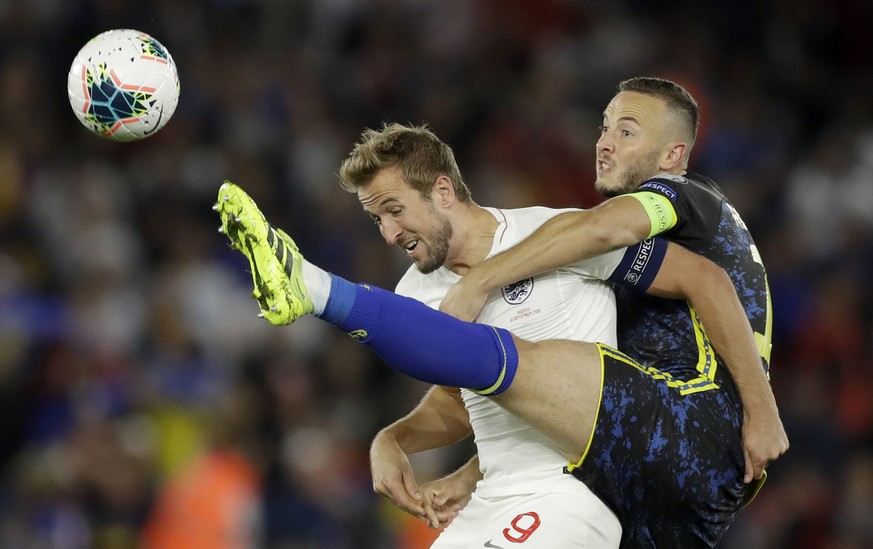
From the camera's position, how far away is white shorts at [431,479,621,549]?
3.76m

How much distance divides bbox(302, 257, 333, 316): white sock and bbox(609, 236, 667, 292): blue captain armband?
3.28ft

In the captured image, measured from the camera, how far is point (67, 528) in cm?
679

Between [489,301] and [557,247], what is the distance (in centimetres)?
35

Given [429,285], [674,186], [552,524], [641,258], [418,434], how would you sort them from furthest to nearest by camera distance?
[418,434] → [429,285] → [674,186] → [641,258] → [552,524]

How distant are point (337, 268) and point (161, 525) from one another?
2271 mm

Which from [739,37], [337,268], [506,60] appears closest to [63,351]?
[337,268]

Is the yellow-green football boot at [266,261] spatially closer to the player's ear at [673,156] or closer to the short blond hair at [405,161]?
the short blond hair at [405,161]

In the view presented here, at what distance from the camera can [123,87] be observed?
4184mm

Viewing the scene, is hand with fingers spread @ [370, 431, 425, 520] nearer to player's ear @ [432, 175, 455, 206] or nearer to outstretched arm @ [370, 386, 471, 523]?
outstretched arm @ [370, 386, 471, 523]

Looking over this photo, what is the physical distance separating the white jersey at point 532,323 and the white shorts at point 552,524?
0.22 feet

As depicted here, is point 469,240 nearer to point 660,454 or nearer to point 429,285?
point 429,285

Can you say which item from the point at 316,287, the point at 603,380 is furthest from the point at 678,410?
the point at 316,287

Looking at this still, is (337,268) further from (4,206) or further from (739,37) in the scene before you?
(739,37)

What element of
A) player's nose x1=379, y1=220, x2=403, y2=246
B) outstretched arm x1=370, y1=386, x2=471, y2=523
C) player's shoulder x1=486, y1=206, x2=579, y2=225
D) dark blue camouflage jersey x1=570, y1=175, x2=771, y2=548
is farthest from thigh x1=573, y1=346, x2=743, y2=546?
player's nose x1=379, y1=220, x2=403, y2=246
